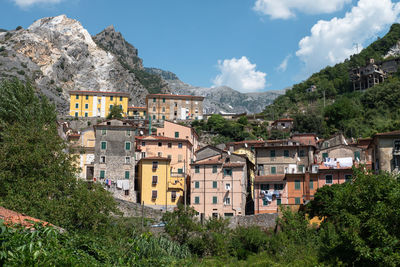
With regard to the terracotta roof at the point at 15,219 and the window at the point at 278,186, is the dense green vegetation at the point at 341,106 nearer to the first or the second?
the window at the point at 278,186

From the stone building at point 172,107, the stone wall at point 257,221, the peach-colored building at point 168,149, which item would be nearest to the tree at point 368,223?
the stone wall at point 257,221

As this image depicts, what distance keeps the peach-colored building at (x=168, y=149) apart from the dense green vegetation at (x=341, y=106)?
3857 cm

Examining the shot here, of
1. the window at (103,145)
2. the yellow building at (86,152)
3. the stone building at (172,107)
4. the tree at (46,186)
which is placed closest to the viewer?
Answer: the tree at (46,186)

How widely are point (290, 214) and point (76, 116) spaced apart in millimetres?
71156

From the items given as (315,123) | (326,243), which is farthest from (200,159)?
(315,123)

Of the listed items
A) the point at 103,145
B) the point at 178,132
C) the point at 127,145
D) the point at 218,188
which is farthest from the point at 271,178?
the point at 103,145

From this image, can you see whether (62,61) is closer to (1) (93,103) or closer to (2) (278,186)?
(1) (93,103)

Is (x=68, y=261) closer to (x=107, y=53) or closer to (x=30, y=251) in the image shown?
(x=30, y=251)

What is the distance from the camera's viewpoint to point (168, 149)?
63.4 metres

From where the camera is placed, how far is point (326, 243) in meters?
35.4

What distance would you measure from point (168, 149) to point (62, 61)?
97952mm

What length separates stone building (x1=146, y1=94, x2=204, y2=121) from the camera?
101750 mm

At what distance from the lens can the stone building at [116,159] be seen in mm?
58375

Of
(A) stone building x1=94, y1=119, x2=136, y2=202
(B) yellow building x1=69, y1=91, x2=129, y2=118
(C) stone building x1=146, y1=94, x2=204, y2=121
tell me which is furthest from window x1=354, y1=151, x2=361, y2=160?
(B) yellow building x1=69, y1=91, x2=129, y2=118
